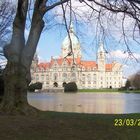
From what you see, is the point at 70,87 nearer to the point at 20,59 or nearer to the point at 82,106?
the point at 82,106

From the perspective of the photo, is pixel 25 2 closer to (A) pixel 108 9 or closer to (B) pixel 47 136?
(A) pixel 108 9

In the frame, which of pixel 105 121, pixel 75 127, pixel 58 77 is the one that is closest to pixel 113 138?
pixel 75 127

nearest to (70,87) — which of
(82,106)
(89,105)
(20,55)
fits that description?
(89,105)

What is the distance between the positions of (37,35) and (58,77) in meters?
157

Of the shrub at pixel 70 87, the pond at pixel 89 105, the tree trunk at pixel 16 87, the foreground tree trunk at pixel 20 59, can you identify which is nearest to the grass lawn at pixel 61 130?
the tree trunk at pixel 16 87

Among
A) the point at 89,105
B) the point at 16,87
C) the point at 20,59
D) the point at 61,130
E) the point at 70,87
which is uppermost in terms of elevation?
the point at 20,59

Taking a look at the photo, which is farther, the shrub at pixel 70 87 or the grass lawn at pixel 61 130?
the shrub at pixel 70 87

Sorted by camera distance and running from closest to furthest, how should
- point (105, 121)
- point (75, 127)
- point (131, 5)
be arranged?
point (75, 127) < point (105, 121) < point (131, 5)

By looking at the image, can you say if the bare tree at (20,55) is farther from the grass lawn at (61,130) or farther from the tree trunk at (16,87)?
the grass lawn at (61,130)

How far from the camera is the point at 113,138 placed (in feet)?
33.9

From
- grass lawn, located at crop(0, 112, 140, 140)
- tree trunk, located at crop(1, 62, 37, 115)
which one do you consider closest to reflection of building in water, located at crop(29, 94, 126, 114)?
tree trunk, located at crop(1, 62, 37, 115)

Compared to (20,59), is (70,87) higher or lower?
lower

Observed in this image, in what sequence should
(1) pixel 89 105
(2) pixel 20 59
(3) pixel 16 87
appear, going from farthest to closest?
(1) pixel 89 105 → (2) pixel 20 59 → (3) pixel 16 87

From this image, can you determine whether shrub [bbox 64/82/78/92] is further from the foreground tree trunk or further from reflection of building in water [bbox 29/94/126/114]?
the foreground tree trunk
